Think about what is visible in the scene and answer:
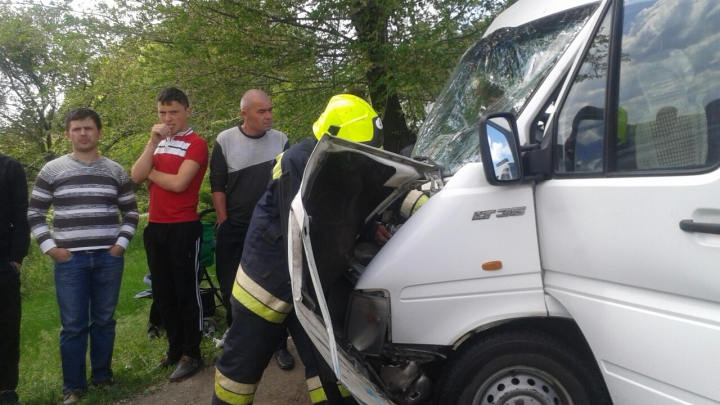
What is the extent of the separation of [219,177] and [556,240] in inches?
109

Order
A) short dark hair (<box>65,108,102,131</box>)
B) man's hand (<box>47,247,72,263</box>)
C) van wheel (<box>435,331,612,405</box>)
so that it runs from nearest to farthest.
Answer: van wheel (<box>435,331,612,405</box>)
man's hand (<box>47,247,72,263</box>)
short dark hair (<box>65,108,102,131</box>)

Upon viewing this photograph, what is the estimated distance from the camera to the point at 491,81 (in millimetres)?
3160

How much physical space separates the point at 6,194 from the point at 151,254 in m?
1.06

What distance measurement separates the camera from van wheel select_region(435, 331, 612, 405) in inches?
98.4

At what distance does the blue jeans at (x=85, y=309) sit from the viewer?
13.0ft

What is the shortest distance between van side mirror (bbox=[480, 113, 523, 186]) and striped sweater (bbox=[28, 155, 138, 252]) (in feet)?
9.53

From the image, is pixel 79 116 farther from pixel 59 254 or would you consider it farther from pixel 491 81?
pixel 491 81

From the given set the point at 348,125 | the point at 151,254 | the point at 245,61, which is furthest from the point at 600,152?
the point at 245,61

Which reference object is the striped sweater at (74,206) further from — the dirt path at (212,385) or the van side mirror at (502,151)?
the van side mirror at (502,151)

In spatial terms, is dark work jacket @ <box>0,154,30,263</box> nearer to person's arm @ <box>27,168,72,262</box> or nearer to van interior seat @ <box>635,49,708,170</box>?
person's arm @ <box>27,168,72,262</box>

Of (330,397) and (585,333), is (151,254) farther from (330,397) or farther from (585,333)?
(585,333)

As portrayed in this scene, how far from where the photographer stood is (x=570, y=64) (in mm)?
2477

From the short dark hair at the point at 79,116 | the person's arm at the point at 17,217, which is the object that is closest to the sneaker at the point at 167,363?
the person's arm at the point at 17,217

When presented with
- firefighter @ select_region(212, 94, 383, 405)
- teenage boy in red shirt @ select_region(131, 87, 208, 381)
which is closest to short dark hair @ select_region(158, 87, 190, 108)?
teenage boy in red shirt @ select_region(131, 87, 208, 381)
